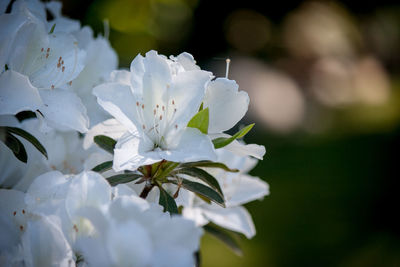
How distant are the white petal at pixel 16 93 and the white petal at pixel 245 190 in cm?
45

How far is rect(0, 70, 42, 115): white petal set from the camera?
2.16ft

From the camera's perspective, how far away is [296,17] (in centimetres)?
596

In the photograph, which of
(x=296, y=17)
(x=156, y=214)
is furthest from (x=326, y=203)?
(x=296, y=17)

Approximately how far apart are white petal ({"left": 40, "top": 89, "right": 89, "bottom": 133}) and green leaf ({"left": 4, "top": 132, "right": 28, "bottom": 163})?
61 mm

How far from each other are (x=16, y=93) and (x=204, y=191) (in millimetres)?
326

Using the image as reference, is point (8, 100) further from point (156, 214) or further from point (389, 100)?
point (389, 100)

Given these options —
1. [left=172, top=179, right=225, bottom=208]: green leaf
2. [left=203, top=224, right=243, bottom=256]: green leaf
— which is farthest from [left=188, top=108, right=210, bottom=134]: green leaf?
[left=203, top=224, right=243, bottom=256]: green leaf

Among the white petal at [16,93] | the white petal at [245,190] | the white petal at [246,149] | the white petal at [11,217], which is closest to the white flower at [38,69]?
the white petal at [16,93]

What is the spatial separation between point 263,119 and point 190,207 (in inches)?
162

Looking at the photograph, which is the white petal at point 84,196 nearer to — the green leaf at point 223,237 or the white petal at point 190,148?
the white petal at point 190,148

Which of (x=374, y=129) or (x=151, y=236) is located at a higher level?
(x=151, y=236)

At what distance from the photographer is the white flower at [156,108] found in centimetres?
69

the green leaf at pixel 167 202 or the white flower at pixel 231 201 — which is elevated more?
the green leaf at pixel 167 202

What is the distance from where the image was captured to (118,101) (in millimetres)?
725
